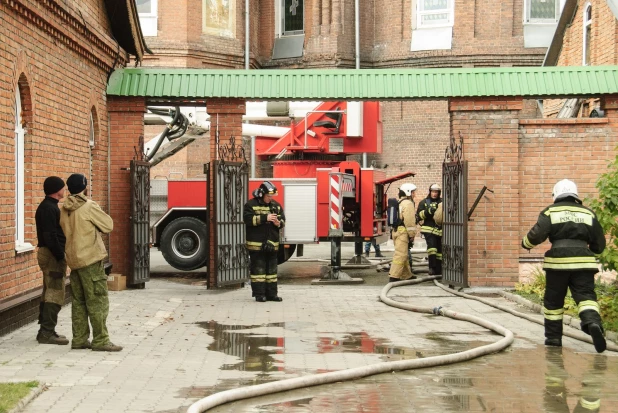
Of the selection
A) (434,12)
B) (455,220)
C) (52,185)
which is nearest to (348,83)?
(455,220)

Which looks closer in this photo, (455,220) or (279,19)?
(455,220)

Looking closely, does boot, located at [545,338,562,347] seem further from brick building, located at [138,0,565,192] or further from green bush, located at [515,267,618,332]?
brick building, located at [138,0,565,192]

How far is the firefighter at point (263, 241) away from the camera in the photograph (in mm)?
14273

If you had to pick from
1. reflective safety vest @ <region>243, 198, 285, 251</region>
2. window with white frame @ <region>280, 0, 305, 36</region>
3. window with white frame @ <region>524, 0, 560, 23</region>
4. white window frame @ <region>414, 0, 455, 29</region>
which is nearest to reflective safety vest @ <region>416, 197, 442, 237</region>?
reflective safety vest @ <region>243, 198, 285, 251</region>

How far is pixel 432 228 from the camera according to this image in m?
18.0

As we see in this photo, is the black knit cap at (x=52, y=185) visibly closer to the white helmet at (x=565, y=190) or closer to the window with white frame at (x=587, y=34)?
the white helmet at (x=565, y=190)

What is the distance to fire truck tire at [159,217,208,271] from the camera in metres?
19.7

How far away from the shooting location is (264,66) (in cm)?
3497

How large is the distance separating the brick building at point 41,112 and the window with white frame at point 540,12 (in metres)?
19.0

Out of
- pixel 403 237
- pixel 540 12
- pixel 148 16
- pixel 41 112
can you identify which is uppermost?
pixel 540 12

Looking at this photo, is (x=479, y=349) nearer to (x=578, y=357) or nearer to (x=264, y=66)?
(x=578, y=357)

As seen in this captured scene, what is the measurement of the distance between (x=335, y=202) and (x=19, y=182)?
7.39m

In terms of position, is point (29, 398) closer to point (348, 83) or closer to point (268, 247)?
point (268, 247)

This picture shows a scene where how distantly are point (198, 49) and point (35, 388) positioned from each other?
24.1 metres
